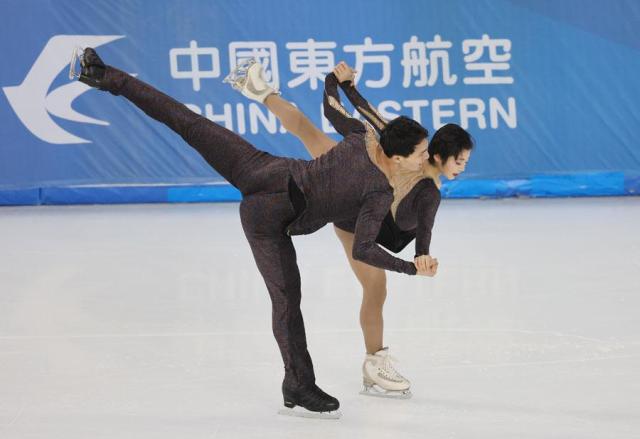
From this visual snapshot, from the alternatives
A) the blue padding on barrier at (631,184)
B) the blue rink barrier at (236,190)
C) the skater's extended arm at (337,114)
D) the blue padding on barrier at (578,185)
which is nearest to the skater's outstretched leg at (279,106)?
the skater's extended arm at (337,114)

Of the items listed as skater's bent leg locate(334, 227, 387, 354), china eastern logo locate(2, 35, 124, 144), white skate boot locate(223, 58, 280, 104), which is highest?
china eastern logo locate(2, 35, 124, 144)

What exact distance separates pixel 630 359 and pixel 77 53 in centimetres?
260

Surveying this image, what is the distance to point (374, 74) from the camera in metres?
9.70

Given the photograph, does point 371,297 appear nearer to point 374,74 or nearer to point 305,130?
point 305,130

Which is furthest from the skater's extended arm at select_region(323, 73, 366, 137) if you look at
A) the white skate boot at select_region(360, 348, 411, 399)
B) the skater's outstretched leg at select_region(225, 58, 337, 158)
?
the white skate boot at select_region(360, 348, 411, 399)

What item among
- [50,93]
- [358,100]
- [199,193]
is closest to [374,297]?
[358,100]

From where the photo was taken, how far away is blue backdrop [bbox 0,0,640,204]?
380 inches

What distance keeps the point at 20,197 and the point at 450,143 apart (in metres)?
6.75

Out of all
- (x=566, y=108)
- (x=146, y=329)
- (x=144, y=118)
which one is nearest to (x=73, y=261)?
(x=146, y=329)

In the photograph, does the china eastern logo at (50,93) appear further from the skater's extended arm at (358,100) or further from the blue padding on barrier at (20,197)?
the skater's extended arm at (358,100)

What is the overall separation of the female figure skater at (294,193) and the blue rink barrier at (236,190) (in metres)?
5.77

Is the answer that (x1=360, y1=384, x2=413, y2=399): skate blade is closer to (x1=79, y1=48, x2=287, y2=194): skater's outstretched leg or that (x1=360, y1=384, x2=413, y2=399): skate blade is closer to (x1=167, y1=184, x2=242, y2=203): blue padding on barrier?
(x1=79, y1=48, x2=287, y2=194): skater's outstretched leg

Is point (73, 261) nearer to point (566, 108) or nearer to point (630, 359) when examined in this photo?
point (630, 359)

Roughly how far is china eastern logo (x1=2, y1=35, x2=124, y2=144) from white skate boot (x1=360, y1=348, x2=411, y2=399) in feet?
19.7
